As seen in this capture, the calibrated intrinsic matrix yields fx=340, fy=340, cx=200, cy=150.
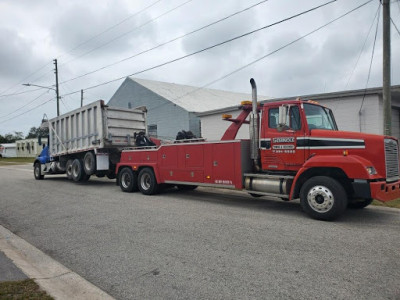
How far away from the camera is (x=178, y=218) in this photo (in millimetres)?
7559

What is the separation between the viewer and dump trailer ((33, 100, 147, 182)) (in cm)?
1384

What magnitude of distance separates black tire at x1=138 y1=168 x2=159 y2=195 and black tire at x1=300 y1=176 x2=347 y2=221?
17.6 ft

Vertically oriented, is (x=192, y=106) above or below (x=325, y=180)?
above

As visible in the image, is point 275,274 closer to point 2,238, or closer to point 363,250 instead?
point 363,250

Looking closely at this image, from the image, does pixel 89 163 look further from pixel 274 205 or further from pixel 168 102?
pixel 168 102

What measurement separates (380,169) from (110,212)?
20.2 ft

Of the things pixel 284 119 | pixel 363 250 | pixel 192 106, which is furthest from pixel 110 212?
pixel 192 106

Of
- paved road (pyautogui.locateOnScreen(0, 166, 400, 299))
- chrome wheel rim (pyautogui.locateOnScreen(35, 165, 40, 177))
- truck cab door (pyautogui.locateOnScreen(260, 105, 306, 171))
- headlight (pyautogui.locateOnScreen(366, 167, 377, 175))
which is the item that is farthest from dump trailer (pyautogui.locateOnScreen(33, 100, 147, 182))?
headlight (pyautogui.locateOnScreen(366, 167, 377, 175))

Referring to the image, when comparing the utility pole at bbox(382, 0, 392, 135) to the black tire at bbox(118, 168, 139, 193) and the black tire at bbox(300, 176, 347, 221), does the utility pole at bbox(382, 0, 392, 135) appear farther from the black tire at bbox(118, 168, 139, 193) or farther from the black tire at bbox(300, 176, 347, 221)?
the black tire at bbox(118, 168, 139, 193)

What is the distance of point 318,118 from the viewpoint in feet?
26.1

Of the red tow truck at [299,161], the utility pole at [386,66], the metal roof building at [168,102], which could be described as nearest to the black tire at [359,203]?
the red tow truck at [299,161]

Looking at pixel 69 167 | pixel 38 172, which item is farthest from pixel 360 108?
pixel 38 172

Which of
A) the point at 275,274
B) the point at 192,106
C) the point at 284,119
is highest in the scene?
the point at 192,106

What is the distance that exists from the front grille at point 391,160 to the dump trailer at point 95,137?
32.6ft
